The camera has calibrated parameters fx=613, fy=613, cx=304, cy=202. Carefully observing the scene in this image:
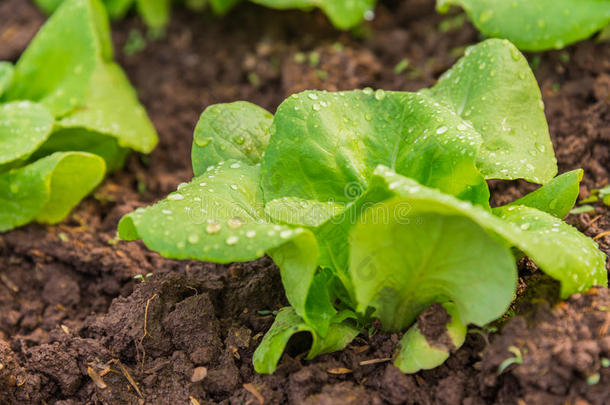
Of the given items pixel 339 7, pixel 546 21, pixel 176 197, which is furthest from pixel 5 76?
pixel 546 21

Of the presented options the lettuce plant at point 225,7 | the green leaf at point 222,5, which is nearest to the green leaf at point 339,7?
the lettuce plant at point 225,7

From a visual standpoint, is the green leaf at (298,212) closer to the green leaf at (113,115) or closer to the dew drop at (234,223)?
the dew drop at (234,223)

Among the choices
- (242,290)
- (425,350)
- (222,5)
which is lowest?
(242,290)

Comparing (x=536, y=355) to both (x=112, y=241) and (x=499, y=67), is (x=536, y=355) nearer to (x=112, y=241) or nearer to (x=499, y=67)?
(x=499, y=67)

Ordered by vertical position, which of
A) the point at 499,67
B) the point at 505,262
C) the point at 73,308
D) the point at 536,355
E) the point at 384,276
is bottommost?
the point at 73,308

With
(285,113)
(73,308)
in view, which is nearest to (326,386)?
(285,113)

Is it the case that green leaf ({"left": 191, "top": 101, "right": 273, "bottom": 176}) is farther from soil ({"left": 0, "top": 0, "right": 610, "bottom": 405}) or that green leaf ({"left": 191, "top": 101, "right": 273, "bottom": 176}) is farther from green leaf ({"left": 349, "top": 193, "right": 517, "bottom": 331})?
green leaf ({"left": 349, "top": 193, "right": 517, "bottom": 331})

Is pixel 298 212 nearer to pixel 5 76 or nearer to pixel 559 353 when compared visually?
pixel 559 353
